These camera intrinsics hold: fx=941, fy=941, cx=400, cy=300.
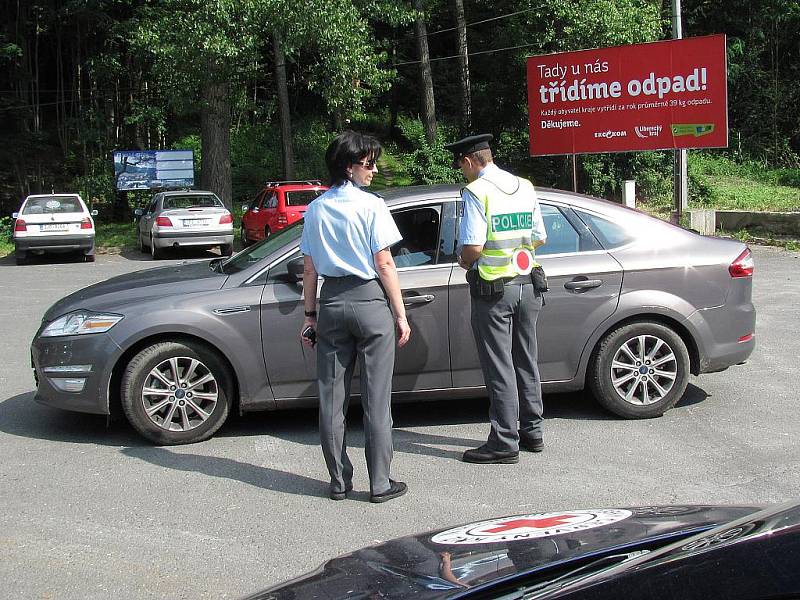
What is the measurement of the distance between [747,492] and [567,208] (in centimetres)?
224

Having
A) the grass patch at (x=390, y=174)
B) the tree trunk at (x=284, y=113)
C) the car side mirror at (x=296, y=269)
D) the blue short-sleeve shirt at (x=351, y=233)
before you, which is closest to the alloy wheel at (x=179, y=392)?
the car side mirror at (x=296, y=269)

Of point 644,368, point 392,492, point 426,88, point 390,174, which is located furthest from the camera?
point 390,174

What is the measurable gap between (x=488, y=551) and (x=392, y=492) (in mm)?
2481

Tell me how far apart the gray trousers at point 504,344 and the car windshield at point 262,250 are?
142 cm

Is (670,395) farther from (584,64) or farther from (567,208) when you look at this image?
(584,64)

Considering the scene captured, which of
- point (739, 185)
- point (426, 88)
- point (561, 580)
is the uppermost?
point (426, 88)

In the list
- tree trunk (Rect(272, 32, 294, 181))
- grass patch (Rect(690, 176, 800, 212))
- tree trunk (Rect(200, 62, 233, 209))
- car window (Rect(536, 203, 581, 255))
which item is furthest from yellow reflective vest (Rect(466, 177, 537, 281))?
tree trunk (Rect(272, 32, 294, 181))

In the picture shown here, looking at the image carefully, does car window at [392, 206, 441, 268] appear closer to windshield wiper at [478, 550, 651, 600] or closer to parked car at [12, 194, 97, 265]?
windshield wiper at [478, 550, 651, 600]

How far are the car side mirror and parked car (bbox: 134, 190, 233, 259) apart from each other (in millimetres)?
14534

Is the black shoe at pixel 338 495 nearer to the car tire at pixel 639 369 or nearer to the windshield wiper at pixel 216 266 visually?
the windshield wiper at pixel 216 266

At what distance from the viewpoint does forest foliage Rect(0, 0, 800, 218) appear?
2369cm

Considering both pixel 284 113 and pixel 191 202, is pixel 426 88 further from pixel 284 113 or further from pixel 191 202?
pixel 191 202

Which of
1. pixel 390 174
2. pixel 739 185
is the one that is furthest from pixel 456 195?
pixel 390 174

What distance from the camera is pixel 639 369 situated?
20.5ft
